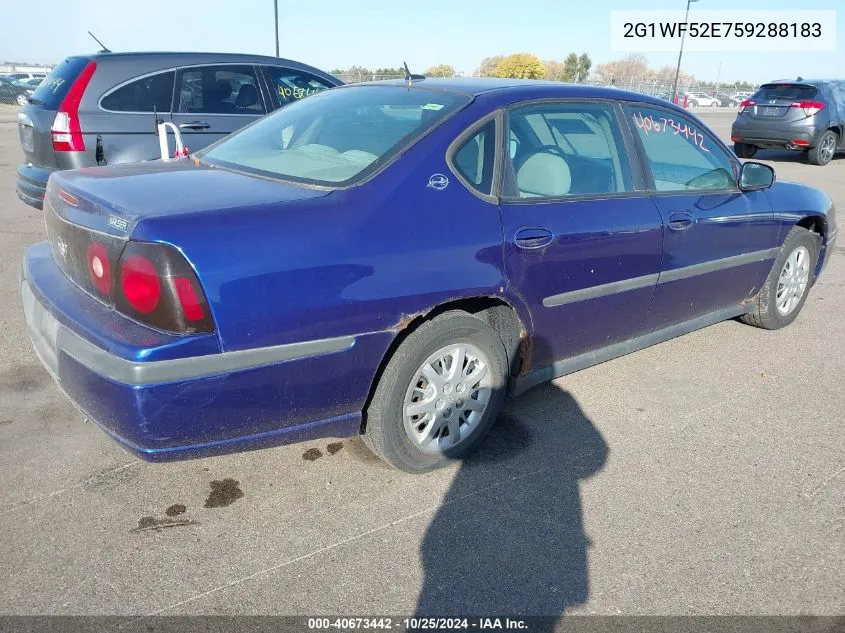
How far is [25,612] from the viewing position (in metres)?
2.19

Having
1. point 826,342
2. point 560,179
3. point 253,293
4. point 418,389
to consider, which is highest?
point 560,179

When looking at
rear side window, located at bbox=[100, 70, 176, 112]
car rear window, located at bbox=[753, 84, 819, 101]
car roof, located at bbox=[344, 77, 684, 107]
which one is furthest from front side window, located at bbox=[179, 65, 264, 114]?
car rear window, located at bbox=[753, 84, 819, 101]

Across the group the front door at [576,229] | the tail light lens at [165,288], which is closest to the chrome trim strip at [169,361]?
the tail light lens at [165,288]

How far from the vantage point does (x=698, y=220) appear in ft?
12.5

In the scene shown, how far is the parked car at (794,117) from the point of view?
14.0 meters

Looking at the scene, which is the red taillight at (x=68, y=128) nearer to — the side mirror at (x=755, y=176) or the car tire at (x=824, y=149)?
the side mirror at (x=755, y=176)

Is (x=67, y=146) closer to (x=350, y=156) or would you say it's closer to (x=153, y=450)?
(x=350, y=156)

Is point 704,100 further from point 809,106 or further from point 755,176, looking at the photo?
point 755,176

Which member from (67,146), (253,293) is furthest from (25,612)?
(67,146)

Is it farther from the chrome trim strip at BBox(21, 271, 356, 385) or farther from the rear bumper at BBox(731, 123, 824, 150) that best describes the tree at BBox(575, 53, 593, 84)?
the chrome trim strip at BBox(21, 271, 356, 385)

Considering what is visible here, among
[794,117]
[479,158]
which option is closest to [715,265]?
[479,158]

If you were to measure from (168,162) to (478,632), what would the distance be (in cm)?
244

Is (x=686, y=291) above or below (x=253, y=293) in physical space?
below

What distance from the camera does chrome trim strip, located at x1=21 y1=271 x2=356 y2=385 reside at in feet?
7.40
